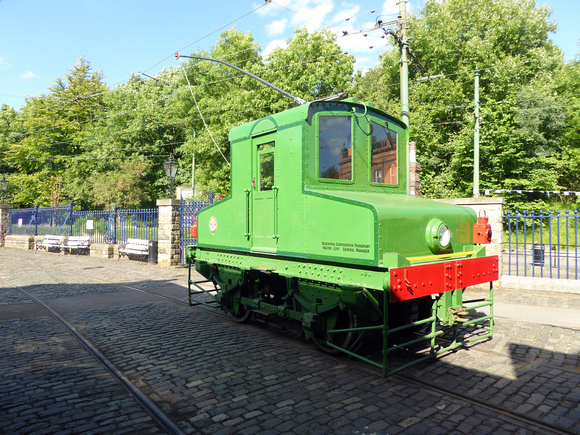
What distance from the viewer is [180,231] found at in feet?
48.6

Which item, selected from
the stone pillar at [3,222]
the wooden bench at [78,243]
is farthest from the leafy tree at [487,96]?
the stone pillar at [3,222]

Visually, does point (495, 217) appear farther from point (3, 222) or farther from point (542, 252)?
point (3, 222)

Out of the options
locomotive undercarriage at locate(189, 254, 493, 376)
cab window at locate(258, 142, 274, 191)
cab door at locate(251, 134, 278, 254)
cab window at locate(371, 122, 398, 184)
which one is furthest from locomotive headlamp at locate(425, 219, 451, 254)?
cab window at locate(258, 142, 274, 191)

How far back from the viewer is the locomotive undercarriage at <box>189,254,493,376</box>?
4.46 metres

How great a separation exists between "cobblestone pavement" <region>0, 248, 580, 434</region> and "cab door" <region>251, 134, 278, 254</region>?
1.42m

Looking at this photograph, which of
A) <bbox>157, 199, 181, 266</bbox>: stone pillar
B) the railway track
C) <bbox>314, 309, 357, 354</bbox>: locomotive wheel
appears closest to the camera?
the railway track

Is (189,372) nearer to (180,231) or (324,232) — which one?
(324,232)

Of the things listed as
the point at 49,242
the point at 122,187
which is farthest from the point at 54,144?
the point at 49,242

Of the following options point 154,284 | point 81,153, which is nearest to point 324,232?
point 154,284

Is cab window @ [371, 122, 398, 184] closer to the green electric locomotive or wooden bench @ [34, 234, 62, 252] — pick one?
the green electric locomotive

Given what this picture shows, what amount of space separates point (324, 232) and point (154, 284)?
25.1 feet

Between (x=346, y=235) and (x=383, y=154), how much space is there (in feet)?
5.74

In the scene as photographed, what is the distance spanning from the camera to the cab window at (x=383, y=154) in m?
5.54

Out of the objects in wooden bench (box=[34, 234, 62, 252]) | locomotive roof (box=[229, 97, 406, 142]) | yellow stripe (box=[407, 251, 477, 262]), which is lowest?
wooden bench (box=[34, 234, 62, 252])
